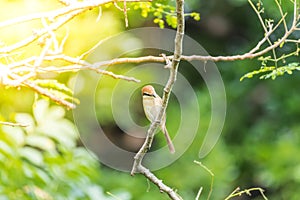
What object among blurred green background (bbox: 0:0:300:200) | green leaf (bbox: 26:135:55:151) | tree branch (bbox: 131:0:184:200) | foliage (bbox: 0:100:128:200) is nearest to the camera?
tree branch (bbox: 131:0:184:200)

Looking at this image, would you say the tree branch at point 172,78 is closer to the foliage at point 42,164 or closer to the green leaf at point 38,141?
the foliage at point 42,164

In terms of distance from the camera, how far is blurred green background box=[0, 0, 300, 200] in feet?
5.66

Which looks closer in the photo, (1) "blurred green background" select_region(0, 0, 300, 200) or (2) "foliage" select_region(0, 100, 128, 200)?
(2) "foliage" select_region(0, 100, 128, 200)

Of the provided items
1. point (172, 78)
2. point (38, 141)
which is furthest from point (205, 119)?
point (172, 78)

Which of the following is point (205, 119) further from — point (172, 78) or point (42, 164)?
point (172, 78)

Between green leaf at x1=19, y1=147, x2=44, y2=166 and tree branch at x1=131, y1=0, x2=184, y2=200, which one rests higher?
tree branch at x1=131, y1=0, x2=184, y2=200

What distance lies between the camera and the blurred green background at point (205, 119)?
1.73 meters

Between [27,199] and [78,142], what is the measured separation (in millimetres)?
1933

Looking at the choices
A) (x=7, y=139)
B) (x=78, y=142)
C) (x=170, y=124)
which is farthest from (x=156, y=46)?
(x=7, y=139)

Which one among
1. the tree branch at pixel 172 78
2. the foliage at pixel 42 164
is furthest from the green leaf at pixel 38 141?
the tree branch at pixel 172 78

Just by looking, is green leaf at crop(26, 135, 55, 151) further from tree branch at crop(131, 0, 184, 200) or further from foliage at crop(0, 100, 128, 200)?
tree branch at crop(131, 0, 184, 200)

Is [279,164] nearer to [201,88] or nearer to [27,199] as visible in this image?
[201,88]

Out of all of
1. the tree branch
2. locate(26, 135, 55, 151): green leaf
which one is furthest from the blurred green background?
the tree branch

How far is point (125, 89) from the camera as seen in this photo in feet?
8.89
